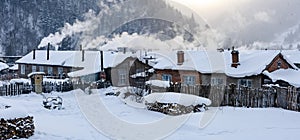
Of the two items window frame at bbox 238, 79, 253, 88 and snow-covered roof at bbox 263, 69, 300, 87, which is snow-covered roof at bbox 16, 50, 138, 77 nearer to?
window frame at bbox 238, 79, 253, 88

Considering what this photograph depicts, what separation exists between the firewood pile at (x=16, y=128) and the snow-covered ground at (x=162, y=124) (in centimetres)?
33

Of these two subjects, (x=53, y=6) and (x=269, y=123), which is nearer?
(x=269, y=123)

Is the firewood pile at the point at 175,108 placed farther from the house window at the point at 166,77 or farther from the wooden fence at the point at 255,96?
the house window at the point at 166,77

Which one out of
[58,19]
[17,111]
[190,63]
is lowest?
[17,111]

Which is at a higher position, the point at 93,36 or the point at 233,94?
the point at 93,36

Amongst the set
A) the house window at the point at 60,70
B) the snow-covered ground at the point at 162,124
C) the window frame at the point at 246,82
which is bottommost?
the snow-covered ground at the point at 162,124

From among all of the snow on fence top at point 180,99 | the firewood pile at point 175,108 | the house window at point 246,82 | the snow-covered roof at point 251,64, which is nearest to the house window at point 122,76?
the snow-covered roof at point 251,64

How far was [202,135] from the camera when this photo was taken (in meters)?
11.9

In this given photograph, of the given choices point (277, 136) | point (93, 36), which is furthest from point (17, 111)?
point (93, 36)

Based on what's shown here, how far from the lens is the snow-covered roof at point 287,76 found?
87.7 feet

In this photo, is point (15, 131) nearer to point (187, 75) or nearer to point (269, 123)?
point (269, 123)

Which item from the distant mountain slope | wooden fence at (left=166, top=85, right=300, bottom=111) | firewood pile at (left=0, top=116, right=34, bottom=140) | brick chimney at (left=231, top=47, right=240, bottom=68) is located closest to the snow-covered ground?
firewood pile at (left=0, top=116, right=34, bottom=140)

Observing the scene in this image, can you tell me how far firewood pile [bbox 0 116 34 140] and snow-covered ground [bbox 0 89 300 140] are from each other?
0.33 meters

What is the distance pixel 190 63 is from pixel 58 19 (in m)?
94.0
